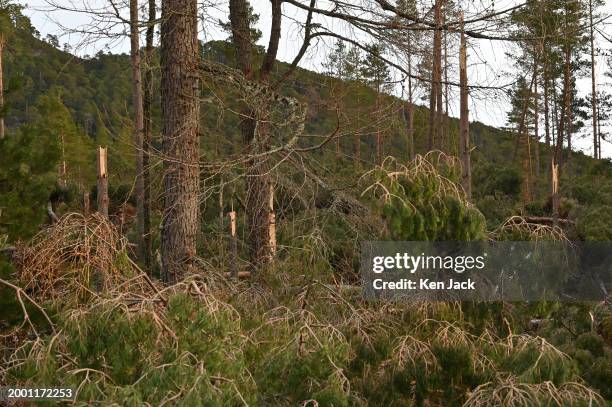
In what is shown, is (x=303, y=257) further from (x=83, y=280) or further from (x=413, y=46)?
(x=413, y=46)

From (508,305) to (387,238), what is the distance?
1147mm

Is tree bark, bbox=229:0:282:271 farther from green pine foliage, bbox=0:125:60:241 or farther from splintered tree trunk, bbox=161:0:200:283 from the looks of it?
green pine foliage, bbox=0:125:60:241

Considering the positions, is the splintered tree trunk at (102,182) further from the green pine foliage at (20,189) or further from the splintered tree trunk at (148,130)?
the green pine foliage at (20,189)

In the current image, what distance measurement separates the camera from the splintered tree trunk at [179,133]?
8.20m

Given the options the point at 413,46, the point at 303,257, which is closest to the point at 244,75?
the point at 413,46

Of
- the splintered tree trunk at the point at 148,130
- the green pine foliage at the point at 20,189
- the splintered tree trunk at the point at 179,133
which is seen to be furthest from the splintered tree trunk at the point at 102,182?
the splintered tree trunk at the point at 179,133

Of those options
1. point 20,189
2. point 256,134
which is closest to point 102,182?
point 20,189

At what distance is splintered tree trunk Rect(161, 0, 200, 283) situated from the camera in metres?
8.20

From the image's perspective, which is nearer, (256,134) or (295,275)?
(295,275)

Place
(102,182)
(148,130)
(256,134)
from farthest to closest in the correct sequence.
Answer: (102,182) < (148,130) < (256,134)

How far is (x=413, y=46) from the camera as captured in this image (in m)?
8.77

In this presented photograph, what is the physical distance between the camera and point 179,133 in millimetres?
8305

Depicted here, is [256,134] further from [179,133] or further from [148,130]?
[148,130]

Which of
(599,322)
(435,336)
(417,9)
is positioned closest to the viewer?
(435,336)
